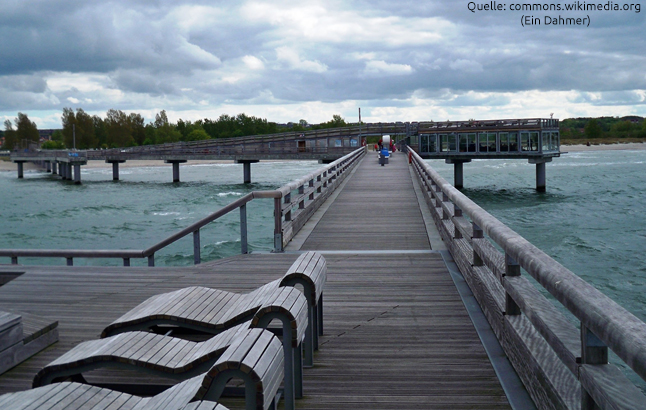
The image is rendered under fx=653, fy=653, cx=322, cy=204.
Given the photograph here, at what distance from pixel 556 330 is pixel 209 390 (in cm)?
175

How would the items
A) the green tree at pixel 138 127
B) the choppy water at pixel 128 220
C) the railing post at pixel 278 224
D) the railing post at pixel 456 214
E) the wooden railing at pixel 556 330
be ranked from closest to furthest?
the wooden railing at pixel 556 330 → the railing post at pixel 456 214 → the railing post at pixel 278 224 → the choppy water at pixel 128 220 → the green tree at pixel 138 127

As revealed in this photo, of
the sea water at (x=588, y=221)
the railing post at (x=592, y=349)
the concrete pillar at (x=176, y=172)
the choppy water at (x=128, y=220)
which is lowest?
the sea water at (x=588, y=221)

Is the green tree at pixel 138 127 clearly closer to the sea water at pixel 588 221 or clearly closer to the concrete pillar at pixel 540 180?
the sea water at pixel 588 221

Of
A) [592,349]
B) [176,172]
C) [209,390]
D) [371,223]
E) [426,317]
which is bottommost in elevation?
[176,172]

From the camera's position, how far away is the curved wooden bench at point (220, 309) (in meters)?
4.38

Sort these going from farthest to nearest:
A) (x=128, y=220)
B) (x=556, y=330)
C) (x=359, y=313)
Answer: (x=128, y=220)
(x=359, y=313)
(x=556, y=330)

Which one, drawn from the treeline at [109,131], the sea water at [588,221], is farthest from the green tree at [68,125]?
the sea water at [588,221]

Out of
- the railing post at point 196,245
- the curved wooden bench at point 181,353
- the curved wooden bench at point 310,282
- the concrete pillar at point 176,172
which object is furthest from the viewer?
the concrete pillar at point 176,172

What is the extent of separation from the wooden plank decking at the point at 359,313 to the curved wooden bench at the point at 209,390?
44.4 inches

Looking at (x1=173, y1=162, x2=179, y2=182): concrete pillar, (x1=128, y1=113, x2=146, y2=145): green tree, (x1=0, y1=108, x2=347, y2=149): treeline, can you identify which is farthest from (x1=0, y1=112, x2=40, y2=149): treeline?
(x1=173, y1=162, x2=179, y2=182): concrete pillar

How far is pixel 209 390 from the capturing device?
2.61 m

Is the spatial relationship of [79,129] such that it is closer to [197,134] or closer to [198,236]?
[197,134]

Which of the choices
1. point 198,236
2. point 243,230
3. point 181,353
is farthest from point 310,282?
point 198,236

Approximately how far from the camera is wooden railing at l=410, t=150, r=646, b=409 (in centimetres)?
227
